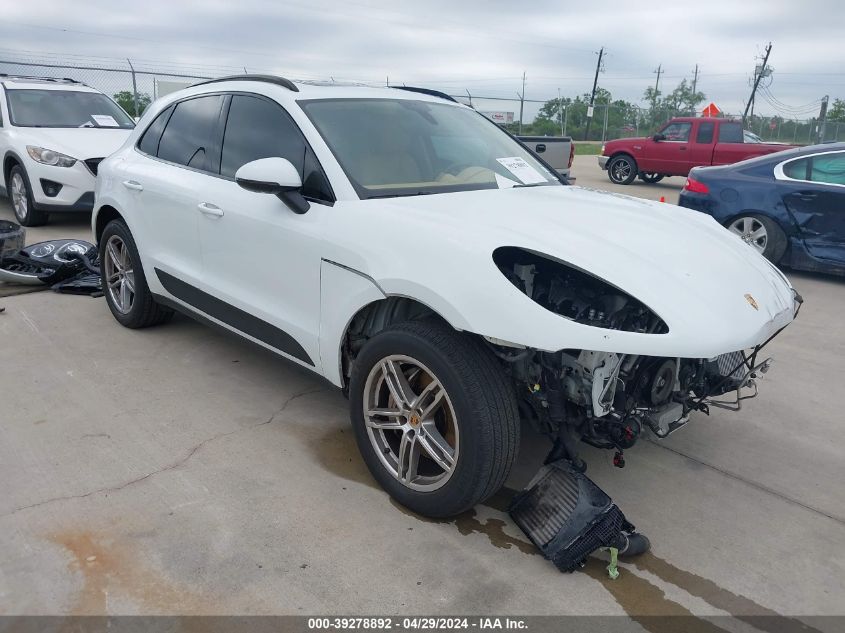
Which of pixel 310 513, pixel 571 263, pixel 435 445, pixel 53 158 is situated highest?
pixel 571 263

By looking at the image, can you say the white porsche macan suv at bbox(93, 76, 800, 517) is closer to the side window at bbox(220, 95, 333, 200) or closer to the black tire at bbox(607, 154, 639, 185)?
the side window at bbox(220, 95, 333, 200)

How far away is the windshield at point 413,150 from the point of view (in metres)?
3.33

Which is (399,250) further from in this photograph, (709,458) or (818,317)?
(818,317)

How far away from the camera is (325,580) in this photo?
254 centimetres

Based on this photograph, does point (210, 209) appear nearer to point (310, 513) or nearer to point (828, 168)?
point (310, 513)

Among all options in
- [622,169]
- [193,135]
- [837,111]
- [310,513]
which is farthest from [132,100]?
[837,111]

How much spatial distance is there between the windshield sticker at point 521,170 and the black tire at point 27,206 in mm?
6697

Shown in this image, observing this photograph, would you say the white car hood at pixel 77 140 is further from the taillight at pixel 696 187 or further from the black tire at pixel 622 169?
the black tire at pixel 622 169

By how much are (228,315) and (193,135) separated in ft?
3.95

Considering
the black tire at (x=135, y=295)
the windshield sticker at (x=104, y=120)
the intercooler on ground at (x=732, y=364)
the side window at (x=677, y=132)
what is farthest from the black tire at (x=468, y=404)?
the side window at (x=677, y=132)

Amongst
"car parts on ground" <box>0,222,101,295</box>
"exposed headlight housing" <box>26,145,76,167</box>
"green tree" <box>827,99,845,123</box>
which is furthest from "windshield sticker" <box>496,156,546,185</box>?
"green tree" <box>827,99,845,123</box>

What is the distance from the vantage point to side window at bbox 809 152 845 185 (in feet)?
23.6

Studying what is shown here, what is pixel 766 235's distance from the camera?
298 inches

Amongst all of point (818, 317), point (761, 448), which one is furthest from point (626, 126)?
point (761, 448)
